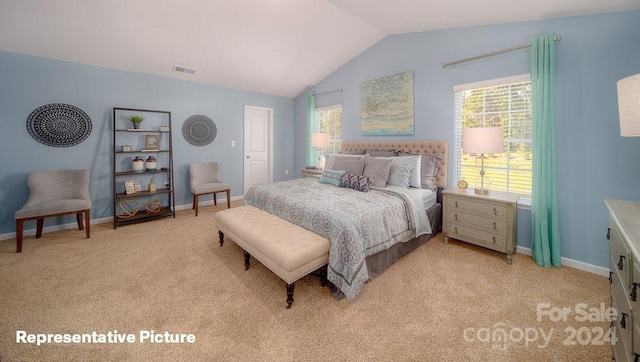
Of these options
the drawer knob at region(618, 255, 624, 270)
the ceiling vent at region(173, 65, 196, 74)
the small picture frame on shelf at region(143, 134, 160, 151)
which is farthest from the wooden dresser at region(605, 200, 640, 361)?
the small picture frame on shelf at region(143, 134, 160, 151)

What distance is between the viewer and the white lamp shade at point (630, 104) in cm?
117

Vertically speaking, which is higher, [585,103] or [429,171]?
[585,103]

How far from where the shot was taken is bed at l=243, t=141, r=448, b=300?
6.97ft

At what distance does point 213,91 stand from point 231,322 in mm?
4664

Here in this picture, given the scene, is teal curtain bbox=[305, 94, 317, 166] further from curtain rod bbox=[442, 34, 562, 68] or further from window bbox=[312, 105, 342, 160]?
curtain rod bbox=[442, 34, 562, 68]

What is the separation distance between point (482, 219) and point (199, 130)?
16.4 feet

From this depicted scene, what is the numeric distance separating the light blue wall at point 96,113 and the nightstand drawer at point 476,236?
4.45 m

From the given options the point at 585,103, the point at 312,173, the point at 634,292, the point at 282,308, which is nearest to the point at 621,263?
the point at 634,292

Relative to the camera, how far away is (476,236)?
117 inches

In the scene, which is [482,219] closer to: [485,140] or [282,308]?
[485,140]

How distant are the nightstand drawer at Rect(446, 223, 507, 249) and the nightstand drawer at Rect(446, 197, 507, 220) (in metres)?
0.21

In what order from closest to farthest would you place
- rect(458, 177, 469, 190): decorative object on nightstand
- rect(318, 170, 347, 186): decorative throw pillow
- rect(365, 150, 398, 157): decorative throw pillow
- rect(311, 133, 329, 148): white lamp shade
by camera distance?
rect(458, 177, 469, 190): decorative object on nightstand < rect(318, 170, 347, 186): decorative throw pillow < rect(365, 150, 398, 157): decorative throw pillow < rect(311, 133, 329, 148): white lamp shade

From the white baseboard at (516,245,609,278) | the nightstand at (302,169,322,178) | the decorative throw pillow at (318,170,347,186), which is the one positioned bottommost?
the white baseboard at (516,245,609,278)

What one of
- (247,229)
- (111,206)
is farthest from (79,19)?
(247,229)
